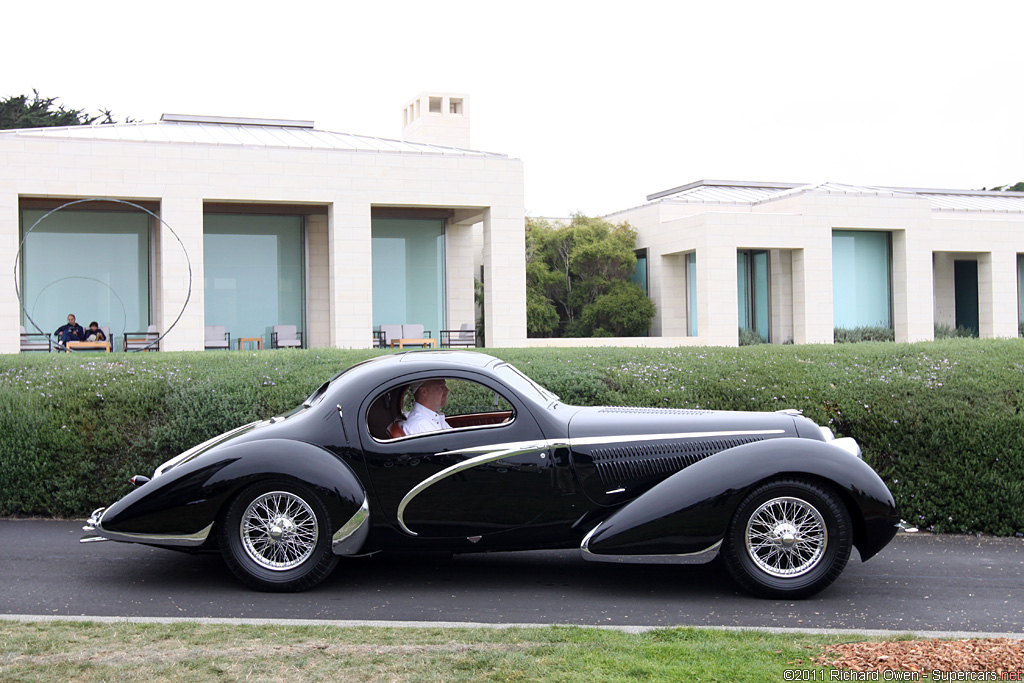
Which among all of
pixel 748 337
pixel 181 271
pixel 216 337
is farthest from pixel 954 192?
pixel 181 271

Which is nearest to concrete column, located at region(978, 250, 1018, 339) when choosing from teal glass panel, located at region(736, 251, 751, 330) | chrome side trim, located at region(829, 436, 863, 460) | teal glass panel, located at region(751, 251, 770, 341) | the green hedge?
teal glass panel, located at region(751, 251, 770, 341)

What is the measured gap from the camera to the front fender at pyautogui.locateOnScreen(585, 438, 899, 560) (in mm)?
5656

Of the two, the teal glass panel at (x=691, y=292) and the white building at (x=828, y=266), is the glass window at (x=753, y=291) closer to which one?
the white building at (x=828, y=266)

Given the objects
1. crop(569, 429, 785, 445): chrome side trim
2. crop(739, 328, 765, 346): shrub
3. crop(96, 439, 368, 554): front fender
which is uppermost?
crop(739, 328, 765, 346): shrub

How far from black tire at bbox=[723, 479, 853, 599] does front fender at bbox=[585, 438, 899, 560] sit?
86 mm

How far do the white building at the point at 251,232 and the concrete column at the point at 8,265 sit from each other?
1.2 inches

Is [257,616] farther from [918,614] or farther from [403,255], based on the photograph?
[403,255]

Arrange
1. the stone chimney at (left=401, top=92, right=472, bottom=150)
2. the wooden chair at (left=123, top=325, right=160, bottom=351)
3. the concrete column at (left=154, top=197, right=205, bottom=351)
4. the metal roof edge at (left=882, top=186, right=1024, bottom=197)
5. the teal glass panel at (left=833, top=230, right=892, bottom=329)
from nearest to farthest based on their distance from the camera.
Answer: the wooden chair at (left=123, top=325, right=160, bottom=351)
the concrete column at (left=154, top=197, right=205, bottom=351)
the teal glass panel at (left=833, top=230, right=892, bottom=329)
the stone chimney at (left=401, top=92, right=472, bottom=150)
the metal roof edge at (left=882, top=186, right=1024, bottom=197)

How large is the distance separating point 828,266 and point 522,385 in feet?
81.9

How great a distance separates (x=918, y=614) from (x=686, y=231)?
2542cm

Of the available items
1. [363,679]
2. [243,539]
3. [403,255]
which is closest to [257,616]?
[243,539]

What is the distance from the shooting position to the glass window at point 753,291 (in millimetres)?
30984

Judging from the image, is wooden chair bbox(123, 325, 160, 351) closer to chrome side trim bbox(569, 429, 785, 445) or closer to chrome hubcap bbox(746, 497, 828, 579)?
chrome side trim bbox(569, 429, 785, 445)

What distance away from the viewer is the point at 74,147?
19938 millimetres
